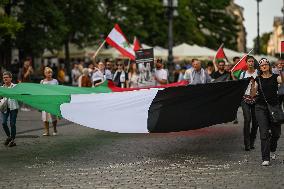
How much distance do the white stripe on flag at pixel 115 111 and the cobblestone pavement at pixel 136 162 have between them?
55 centimetres

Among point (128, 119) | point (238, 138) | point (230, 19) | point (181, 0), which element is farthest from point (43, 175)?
point (230, 19)

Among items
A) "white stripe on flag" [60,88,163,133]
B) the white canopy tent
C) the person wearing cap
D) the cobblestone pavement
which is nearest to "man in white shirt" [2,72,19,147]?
the cobblestone pavement

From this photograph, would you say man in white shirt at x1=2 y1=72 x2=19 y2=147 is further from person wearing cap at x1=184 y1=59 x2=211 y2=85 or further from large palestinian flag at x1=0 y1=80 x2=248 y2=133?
person wearing cap at x1=184 y1=59 x2=211 y2=85

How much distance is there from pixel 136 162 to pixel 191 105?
163 cm

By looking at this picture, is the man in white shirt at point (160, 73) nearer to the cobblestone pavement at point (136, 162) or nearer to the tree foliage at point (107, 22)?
the cobblestone pavement at point (136, 162)

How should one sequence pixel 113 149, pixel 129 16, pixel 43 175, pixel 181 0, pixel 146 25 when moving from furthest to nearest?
1. pixel 181 0
2. pixel 146 25
3. pixel 129 16
4. pixel 113 149
5. pixel 43 175

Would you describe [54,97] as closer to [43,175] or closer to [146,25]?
[43,175]

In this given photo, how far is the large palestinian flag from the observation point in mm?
11664

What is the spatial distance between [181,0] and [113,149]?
5762 centimetres

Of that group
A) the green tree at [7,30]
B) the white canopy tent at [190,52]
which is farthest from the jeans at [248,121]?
the white canopy tent at [190,52]

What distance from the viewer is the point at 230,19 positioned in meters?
84.8

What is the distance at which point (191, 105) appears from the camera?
11.8 meters

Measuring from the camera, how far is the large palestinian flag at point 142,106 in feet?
38.3

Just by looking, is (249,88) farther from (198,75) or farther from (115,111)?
(198,75)
